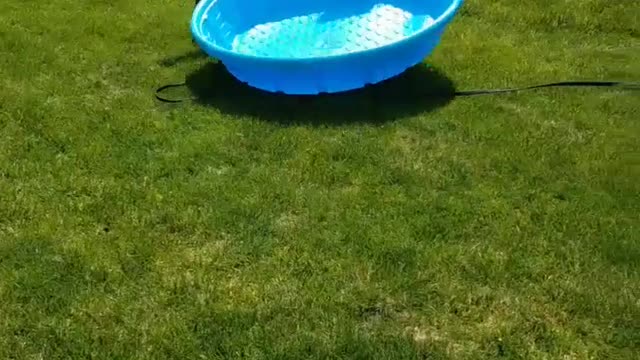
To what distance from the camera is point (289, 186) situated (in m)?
4.51

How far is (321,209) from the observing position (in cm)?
431

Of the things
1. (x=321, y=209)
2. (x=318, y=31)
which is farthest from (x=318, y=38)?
(x=321, y=209)

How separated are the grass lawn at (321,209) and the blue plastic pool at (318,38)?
0.16 meters

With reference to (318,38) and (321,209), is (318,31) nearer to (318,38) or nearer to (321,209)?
(318,38)

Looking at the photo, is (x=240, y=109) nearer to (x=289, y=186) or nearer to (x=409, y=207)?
(x=289, y=186)

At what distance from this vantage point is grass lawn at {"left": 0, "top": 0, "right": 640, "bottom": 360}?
11.7ft

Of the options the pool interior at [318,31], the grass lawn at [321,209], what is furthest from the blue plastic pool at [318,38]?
the grass lawn at [321,209]

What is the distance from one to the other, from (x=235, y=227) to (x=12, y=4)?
3.73 m

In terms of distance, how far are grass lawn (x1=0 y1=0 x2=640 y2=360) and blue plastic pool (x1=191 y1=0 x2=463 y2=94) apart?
0.16 metres

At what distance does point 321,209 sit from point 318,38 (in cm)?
197

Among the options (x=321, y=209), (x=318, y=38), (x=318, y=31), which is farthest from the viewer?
(x=318, y=31)

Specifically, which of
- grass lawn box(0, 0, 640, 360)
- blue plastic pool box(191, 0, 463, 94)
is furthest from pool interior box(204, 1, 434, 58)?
grass lawn box(0, 0, 640, 360)

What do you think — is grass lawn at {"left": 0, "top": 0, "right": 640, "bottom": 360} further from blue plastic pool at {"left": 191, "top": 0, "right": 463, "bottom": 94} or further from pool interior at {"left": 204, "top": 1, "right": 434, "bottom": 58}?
pool interior at {"left": 204, "top": 1, "right": 434, "bottom": 58}

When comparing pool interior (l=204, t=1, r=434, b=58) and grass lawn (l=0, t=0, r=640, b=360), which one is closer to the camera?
grass lawn (l=0, t=0, r=640, b=360)
